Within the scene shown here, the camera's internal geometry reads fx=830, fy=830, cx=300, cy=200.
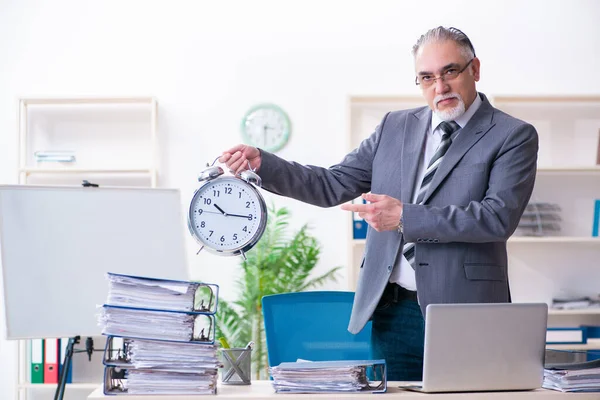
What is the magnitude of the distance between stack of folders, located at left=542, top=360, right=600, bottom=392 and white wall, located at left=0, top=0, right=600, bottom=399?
10.1 ft

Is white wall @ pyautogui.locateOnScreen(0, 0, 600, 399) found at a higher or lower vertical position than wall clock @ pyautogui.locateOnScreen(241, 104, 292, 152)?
higher

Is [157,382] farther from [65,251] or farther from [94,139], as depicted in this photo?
[94,139]

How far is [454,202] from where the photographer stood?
2.25 meters

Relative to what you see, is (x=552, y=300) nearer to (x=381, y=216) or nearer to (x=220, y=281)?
(x=220, y=281)

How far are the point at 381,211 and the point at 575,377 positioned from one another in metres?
0.59

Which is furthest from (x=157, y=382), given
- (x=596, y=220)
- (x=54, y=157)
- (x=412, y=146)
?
(x=596, y=220)

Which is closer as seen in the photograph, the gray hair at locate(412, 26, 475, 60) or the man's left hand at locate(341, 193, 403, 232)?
the man's left hand at locate(341, 193, 403, 232)

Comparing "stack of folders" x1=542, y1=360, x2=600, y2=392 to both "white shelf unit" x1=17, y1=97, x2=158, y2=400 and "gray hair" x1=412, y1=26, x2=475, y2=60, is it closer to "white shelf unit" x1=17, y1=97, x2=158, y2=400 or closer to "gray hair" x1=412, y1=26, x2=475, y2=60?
"gray hair" x1=412, y1=26, x2=475, y2=60

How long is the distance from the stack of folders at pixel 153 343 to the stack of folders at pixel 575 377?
2.47 ft

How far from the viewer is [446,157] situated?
2.27m

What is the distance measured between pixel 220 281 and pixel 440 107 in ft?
9.29

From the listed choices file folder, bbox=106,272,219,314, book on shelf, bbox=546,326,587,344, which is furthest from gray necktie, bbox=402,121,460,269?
book on shelf, bbox=546,326,587,344

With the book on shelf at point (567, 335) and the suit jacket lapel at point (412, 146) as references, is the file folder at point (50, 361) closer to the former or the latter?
the book on shelf at point (567, 335)

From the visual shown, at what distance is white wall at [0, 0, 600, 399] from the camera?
16.3 feet
